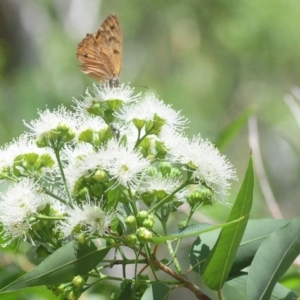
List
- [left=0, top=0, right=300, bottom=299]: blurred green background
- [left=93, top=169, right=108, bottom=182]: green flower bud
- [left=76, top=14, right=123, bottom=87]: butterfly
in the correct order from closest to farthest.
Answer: [left=93, top=169, right=108, bottom=182]: green flower bud, [left=76, top=14, right=123, bottom=87]: butterfly, [left=0, top=0, right=300, bottom=299]: blurred green background

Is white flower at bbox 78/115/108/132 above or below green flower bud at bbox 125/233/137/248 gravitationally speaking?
above

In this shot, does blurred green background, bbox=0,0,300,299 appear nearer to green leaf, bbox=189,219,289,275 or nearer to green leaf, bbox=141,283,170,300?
green leaf, bbox=189,219,289,275

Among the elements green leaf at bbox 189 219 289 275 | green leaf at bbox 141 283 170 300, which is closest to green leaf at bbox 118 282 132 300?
green leaf at bbox 141 283 170 300

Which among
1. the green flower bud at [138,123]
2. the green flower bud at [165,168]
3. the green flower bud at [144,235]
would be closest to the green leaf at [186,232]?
the green flower bud at [144,235]

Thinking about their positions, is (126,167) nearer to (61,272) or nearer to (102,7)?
(61,272)

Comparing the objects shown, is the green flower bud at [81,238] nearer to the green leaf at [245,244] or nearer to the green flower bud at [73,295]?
the green flower bud at [73,295]

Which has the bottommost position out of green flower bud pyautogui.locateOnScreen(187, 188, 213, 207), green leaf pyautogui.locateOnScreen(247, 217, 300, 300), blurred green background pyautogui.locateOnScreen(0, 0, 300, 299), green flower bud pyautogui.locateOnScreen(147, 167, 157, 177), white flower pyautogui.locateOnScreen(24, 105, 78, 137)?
green leaf pyautogui.locateOnScreen(247, 217, 300, 300)

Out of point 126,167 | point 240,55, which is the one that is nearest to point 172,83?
point 240,55
